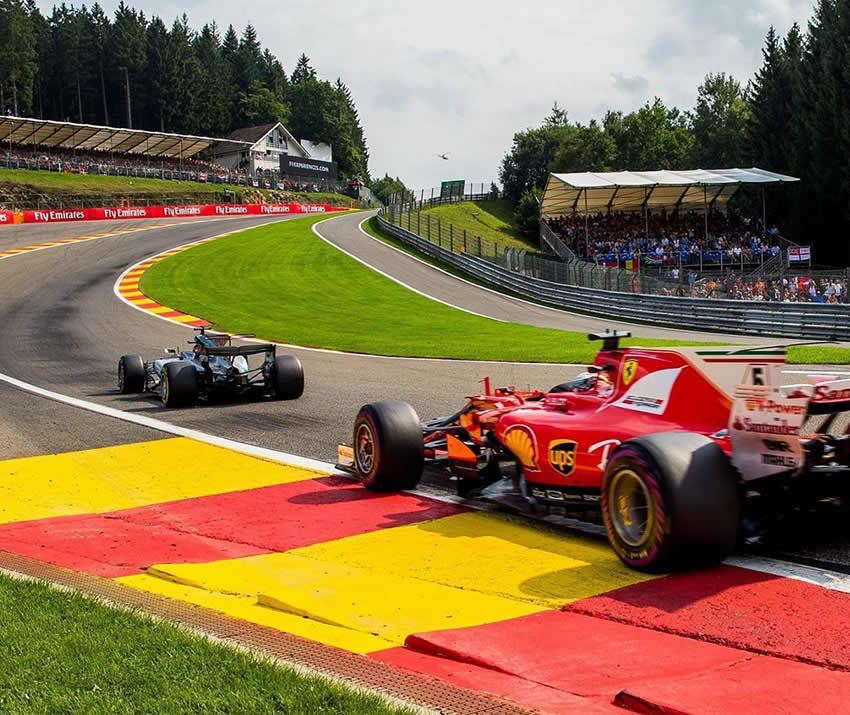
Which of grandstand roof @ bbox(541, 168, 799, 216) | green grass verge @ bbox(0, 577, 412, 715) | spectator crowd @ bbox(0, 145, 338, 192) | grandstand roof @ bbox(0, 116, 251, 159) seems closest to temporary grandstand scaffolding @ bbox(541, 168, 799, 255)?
grandstand roof @ bbox(541, 168, 799, 216)

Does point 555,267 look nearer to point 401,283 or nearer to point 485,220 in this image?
point 401,283

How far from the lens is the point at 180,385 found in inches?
538

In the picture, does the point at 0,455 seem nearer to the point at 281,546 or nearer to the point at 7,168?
the point at 281,546

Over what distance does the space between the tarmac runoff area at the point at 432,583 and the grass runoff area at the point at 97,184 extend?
197 ft

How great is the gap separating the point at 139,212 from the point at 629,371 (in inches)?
2550

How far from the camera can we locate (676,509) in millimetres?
5098

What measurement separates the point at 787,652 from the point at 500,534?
8.96 ft

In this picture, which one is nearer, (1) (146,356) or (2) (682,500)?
→ (2) (682,500)

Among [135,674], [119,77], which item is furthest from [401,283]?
[119,77]

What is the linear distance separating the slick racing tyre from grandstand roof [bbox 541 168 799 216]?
4103cm

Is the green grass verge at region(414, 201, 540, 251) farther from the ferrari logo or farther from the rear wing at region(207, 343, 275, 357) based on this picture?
the ferrari logo

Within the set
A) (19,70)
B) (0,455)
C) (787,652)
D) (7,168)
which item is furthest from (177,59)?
(787,652)

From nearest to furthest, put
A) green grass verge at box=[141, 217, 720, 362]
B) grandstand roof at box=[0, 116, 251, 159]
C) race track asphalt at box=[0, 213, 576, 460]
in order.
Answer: race track asphalt at box=[0, 213, 576, 460]
green grass verge at box=[141, 217, 720, 362]
grandstand roof at box=[0, 116, 251, 159]

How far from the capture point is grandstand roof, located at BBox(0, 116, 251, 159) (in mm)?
77188
